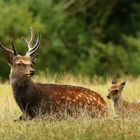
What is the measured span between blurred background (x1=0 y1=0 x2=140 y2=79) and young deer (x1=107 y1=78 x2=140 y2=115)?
20731 millimetres

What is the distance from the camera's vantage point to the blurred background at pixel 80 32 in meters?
37.5

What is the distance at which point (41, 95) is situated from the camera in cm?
1306

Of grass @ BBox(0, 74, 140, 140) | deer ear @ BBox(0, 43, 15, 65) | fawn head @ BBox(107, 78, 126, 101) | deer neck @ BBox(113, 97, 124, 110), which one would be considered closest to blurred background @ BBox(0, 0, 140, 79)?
fawn head @ BBox(107, 78, 126, 101)

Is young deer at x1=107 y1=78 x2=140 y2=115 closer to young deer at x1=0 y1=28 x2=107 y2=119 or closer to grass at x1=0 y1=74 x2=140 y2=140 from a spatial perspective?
young deer at x1=0 y1=28 x2=107 y2=119

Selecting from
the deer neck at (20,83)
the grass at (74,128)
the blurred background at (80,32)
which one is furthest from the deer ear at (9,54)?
the blurred background at (80,32)

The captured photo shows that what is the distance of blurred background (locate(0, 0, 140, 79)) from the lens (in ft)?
123

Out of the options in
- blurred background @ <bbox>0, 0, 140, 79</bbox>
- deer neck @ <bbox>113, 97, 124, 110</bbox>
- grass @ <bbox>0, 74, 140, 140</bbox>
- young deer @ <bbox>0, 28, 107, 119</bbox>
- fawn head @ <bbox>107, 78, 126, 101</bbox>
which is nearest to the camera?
grass @ <bbox>0, 74, 140, 140</bbox>

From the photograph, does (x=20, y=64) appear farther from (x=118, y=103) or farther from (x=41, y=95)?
(x=118, y=103)

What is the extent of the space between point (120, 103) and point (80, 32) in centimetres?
2756

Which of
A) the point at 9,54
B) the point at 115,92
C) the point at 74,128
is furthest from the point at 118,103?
the point at 74,128

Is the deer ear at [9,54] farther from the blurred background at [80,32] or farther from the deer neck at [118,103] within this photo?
the blurred background at [80,32]

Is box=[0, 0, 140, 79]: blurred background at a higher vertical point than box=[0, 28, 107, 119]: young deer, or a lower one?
higher

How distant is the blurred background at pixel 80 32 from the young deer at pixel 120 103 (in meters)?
20.7

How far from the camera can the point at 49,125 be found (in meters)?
11.7
